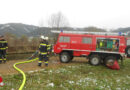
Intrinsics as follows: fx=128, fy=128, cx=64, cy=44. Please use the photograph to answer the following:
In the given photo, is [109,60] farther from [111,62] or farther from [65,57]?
[65,57]

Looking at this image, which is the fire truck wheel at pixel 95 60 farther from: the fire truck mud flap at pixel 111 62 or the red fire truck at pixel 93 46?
the fire truck mud flap at pixel 111 62

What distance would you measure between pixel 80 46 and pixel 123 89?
4943mm

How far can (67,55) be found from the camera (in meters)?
9.47

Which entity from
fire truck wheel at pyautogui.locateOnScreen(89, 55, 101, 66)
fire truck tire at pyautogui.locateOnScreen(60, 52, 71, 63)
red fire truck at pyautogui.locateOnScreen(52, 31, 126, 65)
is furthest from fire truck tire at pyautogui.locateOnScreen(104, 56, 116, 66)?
fire truck tire at pyautogui.locateOnScreen(60, 52, 71, 63)

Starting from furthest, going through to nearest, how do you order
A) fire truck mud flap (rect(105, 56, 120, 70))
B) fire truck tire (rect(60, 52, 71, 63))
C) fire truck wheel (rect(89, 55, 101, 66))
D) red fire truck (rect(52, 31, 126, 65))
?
fire truck tire (rect(60, 52, 71, 63)), fire truck wheel (rect(89, 55, 101, 66)), red fire truck (rect(52, 31, 126, 65)), fire truck mud flap (rect(105, 56, 120, 70))

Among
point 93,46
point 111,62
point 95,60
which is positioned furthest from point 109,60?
point 93,46

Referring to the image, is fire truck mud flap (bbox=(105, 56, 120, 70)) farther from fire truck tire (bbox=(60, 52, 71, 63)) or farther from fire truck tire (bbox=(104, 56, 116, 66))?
fire truck tire (bbox=(60, 52, 71, 63))

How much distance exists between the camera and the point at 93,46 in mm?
8898

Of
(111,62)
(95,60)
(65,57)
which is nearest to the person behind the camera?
(111,62)

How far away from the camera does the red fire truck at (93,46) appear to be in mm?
8586

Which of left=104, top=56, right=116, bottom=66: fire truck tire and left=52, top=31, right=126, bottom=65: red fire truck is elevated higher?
left=52, top=31, right=126, bottom=65: red fire truck

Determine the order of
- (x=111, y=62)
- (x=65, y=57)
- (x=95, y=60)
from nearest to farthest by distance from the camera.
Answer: (x=111, y=62), (x=95, y=60), (x=65, y=57)

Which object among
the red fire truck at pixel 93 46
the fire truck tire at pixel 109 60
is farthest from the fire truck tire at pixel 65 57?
the fire truck tire at pixel 109 60

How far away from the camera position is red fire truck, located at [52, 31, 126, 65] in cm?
859
